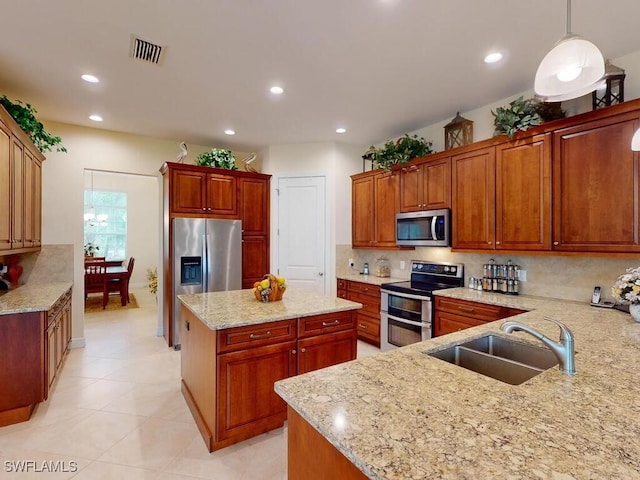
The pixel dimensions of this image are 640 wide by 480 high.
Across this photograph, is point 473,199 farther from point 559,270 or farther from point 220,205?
point 220,205

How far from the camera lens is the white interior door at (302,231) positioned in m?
4.82

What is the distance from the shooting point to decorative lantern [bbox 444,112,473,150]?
11.7 feet

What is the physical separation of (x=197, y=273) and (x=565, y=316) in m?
3.87

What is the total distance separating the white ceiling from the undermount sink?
6.66 ft

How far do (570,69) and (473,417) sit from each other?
1455 mm

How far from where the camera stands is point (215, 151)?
Answer: 456 cm

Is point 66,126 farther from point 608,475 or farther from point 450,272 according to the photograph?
point 608,475

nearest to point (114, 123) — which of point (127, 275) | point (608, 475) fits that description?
point (127, 275)

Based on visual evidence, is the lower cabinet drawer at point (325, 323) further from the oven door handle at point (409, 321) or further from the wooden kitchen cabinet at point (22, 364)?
the wooden kitchen cabinet at point (22, 364)

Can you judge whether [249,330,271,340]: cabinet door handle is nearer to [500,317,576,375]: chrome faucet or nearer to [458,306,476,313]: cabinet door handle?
[500,317,576,375]: chrome faucet

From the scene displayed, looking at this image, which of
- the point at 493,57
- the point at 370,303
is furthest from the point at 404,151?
the point at 370,303

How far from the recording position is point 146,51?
8.14 ft

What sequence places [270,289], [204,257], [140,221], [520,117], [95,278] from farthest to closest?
[140,221], [95,278], [204,257], [520,117], [270,289]

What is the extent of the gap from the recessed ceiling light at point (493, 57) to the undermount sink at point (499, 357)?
2.16 metres
